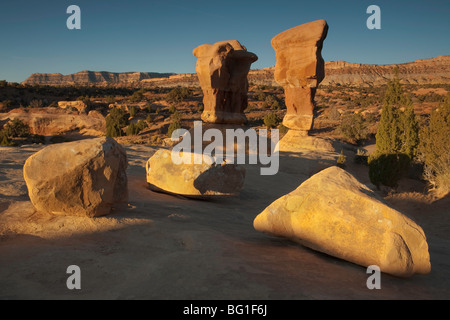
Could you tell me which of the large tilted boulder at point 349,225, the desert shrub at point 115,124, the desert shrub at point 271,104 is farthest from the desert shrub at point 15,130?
the desert shrub at point 271,104

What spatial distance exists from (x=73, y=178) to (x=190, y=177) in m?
2.26

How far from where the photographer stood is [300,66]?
11234mm

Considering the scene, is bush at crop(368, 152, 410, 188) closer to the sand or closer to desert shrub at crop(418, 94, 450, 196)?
desert shrub at crop(418, 94, 450, 196)

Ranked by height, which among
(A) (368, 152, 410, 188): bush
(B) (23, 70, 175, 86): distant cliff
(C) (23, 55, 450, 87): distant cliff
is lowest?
(A) (368, 152, 410, 188): bush

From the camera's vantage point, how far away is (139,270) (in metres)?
2.06

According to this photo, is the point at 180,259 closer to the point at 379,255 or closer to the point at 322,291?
the point at 322,291

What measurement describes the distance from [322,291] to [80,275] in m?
1.58

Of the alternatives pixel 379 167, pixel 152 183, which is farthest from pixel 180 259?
pixel 379 167

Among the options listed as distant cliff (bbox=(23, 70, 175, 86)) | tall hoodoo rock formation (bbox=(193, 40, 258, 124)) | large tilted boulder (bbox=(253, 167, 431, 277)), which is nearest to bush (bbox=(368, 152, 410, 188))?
tall hoodoo rock formation (bbox=(193, 40, 258, 124))

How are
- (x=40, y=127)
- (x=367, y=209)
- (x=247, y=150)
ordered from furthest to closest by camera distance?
(x=40, y=127), (x=247, y=150), (x=367, y=209)

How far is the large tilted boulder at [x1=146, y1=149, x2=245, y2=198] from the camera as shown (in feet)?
16.6

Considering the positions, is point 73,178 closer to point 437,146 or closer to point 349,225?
point 349,225

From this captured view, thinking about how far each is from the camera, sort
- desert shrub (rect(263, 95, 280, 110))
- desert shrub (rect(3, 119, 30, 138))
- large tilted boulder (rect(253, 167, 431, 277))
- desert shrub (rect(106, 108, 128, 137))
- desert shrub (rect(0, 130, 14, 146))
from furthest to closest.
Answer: desert shrub (rect(263, 95, 280, 110)) < desert shrub (rect(106, 108, 128, 137)) < desert shrub (rect(3, 119, 30, 138)) < desert shrub (rect(0, 130, 14, 146)) < large tilted boulder (rect(253, 167, 431, 277))

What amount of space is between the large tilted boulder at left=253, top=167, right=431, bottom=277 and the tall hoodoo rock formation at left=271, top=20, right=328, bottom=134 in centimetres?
898
